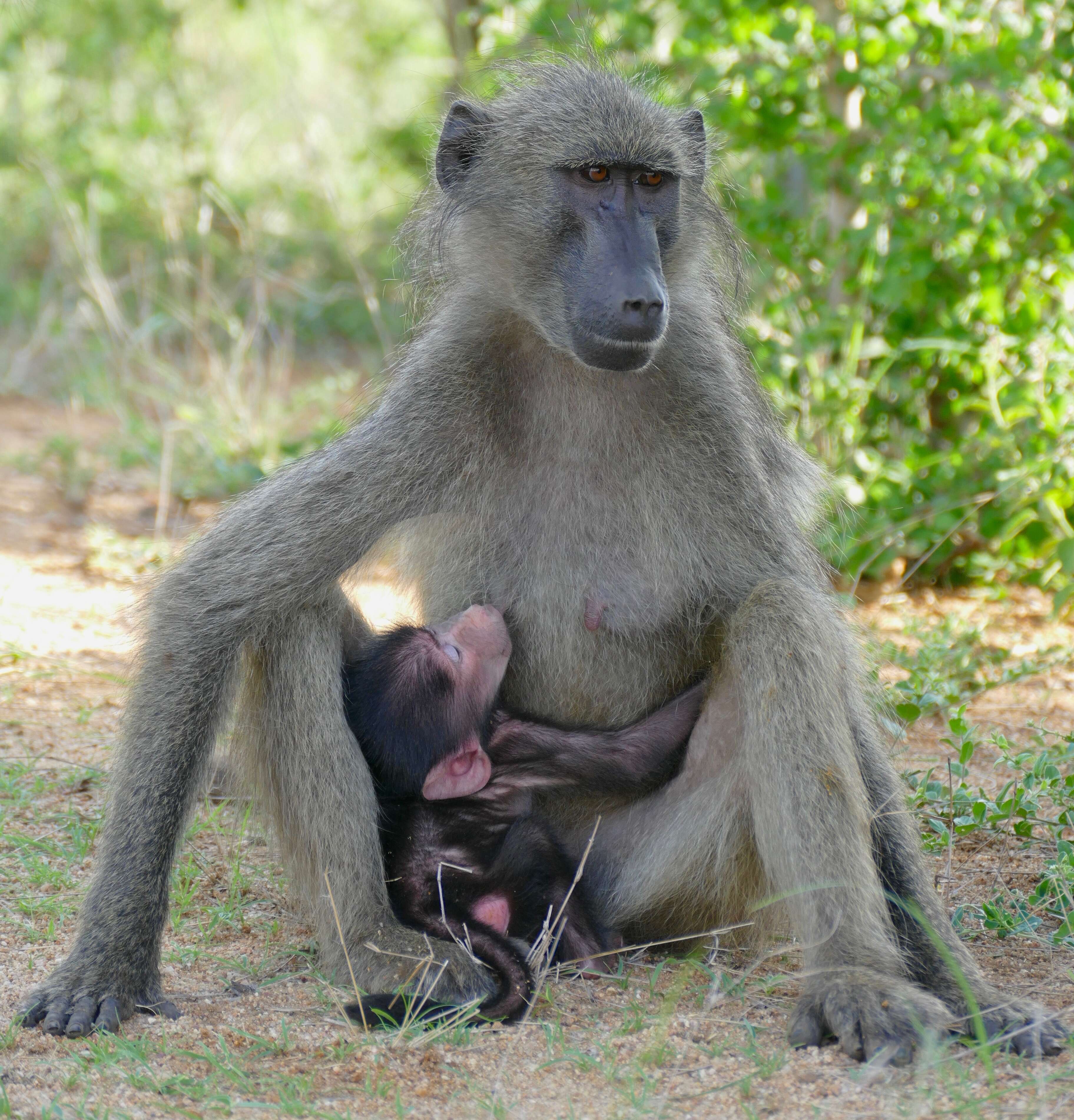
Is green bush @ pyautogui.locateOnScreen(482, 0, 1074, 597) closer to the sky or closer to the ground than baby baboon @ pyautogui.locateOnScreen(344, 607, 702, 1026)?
closer to the sky

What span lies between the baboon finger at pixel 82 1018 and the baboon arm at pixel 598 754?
0.77m

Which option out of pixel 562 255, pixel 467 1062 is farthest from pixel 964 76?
pixel 467 1062

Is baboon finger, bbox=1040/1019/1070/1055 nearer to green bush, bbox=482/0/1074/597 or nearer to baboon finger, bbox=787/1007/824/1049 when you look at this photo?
baboon finger, bbox=787/1007/824/1049

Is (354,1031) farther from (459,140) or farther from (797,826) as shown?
(459,140)

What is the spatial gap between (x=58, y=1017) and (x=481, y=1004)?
2.17ft

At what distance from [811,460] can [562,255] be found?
73 centimetres

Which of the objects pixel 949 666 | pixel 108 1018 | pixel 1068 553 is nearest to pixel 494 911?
pixel 108 1018

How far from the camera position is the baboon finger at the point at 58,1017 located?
2.16 meters

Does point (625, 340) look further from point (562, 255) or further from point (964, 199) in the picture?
point (964, 199)

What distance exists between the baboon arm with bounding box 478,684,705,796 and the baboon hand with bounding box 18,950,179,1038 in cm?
69

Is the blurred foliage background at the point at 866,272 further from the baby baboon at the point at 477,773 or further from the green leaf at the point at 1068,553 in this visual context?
the baby baboon at the point at 477,773

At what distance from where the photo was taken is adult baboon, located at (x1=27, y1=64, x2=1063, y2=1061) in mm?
2279

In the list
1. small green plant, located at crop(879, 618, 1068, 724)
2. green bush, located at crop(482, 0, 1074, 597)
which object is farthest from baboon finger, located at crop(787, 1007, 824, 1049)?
green bush, located at crop(482, 0, 1074, 597)

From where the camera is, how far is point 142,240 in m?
9.53
